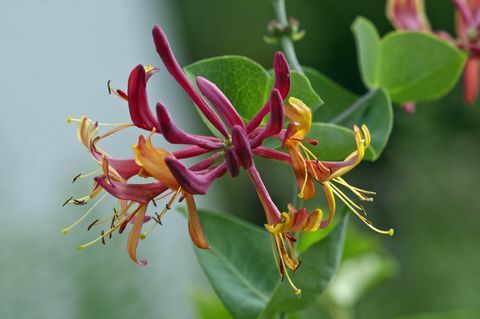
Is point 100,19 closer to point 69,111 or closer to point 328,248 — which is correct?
point 69,111

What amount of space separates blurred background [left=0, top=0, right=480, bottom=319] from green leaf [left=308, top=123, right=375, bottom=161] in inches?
10.7

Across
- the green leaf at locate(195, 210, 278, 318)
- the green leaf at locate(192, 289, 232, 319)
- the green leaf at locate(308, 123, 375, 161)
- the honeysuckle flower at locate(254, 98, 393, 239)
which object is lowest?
the green leaf at locate(192, 289, 232, 319)

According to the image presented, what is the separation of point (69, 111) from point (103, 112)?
15cm

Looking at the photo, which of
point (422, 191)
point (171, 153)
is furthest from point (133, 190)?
point (422, 191)

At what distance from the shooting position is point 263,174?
424 centimetres

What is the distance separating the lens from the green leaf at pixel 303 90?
1.72ft

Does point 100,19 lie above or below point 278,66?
below

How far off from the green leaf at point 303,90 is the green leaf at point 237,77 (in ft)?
0.11

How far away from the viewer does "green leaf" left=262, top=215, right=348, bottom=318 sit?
1.90ft

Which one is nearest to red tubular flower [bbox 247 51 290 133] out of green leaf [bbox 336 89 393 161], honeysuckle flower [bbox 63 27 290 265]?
honeysuckle flower [bbox 63 27 290 265]

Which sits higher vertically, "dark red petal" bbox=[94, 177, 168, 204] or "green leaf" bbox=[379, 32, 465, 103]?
"dark red petal" bbox=[94, 177, 168, 204]

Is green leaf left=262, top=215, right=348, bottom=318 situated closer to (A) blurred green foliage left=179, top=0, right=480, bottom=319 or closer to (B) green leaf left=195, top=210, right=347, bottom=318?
(B) green leaf left=195, top=210, right=347, bottom=318

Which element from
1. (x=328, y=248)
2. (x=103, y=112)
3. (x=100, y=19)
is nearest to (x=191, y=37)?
(x=100, y=19)

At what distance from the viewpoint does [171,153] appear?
1.57 ft
